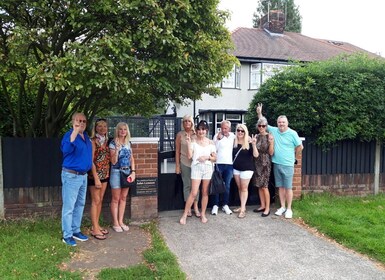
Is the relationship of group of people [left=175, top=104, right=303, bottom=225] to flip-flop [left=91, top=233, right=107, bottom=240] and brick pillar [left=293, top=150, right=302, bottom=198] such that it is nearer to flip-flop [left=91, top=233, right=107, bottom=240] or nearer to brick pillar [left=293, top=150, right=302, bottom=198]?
brick pillar [left=293, top=150, right=302, bottom=198]

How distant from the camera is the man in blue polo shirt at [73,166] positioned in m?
4.54

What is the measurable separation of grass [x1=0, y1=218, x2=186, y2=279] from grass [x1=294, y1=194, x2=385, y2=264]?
8.22 ft

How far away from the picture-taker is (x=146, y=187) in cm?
582

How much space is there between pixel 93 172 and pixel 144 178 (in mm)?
1047

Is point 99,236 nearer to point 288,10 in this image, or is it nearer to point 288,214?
point 288,214

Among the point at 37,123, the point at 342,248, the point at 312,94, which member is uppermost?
the point at 312,94

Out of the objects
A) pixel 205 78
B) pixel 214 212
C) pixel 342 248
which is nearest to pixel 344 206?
pixel 342 248

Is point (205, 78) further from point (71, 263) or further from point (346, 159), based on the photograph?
point (346, 159)

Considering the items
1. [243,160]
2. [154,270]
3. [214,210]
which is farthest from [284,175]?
[154,270]

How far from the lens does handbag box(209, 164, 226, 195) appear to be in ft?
19.0

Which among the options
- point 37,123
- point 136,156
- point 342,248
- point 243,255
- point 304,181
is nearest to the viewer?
point 243,255

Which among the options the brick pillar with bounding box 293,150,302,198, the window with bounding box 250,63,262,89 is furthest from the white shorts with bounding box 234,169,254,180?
the window with bounding box 250,63,262,89

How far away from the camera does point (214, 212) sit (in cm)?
605

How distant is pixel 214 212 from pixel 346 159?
3.31m
